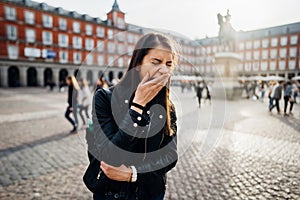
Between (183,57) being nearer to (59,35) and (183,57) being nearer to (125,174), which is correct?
(125,174)

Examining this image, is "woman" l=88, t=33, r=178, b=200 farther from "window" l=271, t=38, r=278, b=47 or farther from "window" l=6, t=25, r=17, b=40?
"window" l=271, t=38, r=278, b=47

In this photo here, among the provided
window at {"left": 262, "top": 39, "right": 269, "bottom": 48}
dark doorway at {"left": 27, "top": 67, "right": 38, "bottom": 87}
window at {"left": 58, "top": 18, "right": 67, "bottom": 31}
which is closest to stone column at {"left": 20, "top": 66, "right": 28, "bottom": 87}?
dark doorway at {"left": 27, "top": 67, "right": 38, "bottom": 87}

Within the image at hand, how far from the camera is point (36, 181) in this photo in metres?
3.55

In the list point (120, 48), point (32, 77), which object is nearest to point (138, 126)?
point (120, 48)

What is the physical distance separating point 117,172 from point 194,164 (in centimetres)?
357

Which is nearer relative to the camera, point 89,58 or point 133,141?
point 133,141

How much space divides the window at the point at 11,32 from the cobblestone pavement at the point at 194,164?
Result: 33483 millimetres

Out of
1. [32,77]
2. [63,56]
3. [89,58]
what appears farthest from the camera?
[32,77]

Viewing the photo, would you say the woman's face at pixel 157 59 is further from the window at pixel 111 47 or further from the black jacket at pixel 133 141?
the window at pixel 111 47

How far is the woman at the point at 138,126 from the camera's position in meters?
1.01

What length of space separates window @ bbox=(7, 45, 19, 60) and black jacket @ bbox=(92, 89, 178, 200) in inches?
1566

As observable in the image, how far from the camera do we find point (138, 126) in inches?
39.9

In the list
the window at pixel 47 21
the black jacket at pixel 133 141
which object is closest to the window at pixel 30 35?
the window at pixel 47 21

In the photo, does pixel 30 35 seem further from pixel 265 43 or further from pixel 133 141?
pixel 265 43
